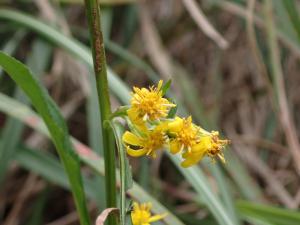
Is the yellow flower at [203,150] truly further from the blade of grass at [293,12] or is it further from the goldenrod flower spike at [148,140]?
the blade of grass at [293,12]

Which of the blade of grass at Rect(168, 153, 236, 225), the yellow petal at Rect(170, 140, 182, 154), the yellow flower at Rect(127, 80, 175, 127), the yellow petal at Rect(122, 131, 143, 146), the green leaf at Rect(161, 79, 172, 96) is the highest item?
the blade of grass at Rect(168, 153, 236, 225)

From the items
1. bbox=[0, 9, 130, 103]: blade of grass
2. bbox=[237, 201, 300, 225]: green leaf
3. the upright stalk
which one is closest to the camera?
the upright stalk

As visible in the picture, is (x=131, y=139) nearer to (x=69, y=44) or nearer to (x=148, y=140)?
(x=148, y=140)

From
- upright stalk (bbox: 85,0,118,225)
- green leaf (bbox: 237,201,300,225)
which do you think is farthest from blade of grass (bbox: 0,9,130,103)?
upright stalk (bbox: 85,0,118,225)

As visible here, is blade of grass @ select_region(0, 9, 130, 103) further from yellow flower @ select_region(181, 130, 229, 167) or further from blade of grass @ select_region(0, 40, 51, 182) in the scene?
yellow flower @ select_region(181, 130, 229, 167)

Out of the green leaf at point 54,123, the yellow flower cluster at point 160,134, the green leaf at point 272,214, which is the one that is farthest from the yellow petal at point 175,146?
the green leaf at point 272,214

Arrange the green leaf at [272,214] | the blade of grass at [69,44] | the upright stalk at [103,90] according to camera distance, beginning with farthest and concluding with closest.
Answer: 1. the blade of grass at [69,44]
2. the green leaf at [272,214]
3. the upright stalk at [103,90]

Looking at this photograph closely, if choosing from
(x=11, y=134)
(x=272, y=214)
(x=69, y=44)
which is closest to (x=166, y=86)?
(x=272, y=214)

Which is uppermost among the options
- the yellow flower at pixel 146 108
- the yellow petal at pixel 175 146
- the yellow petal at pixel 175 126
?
the yellow flower at pixel 146 108

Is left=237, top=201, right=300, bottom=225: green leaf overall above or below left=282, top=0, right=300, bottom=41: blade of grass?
below
